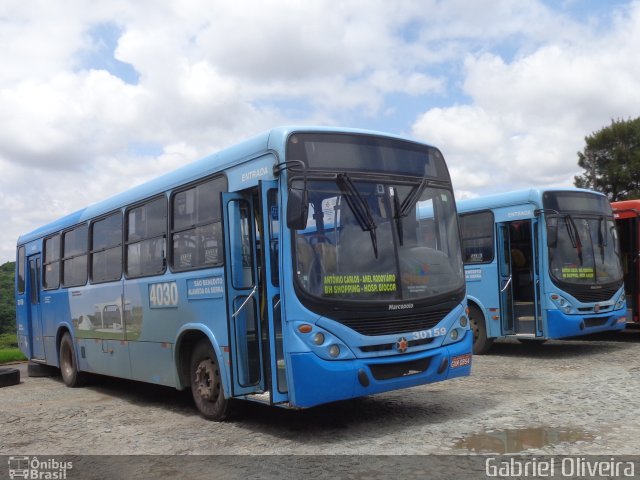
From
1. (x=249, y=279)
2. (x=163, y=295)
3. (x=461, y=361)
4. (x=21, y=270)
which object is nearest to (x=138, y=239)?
(x=163, y=295)

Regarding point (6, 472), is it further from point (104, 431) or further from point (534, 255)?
point (534, 255)

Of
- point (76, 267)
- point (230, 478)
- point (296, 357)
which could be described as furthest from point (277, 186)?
point (76, 267)

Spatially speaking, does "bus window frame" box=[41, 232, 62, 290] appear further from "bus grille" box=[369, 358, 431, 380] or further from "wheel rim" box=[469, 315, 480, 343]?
"bus grille" box=[369, 358, 431, 380]

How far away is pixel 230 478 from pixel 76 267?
287 inches

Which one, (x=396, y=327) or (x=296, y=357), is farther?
(x=396, y=327)

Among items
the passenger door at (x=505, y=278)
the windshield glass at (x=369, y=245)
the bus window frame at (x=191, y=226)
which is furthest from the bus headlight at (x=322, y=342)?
the passenger door at (x=505, y=278)

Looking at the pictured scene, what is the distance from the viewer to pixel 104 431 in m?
7.78

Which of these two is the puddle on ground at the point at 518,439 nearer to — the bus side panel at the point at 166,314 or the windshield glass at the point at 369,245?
the windshield glass at the point at 369,245

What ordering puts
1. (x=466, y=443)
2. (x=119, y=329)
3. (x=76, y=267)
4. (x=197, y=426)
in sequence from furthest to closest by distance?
(x=76, y=267), (x=119, y=329), (x=197, y=426), (x=466, y=443)

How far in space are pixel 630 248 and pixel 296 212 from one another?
10.1m

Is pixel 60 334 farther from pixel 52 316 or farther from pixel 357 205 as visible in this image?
pixel 357 205

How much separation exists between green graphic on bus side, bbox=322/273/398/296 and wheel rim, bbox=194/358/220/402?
6.39 ft

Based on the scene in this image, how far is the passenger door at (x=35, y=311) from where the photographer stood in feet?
45.2

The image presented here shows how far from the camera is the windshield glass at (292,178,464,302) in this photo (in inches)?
257
